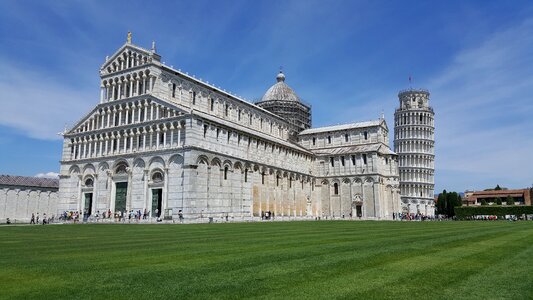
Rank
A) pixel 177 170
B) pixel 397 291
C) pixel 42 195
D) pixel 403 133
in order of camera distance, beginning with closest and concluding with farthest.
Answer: pixel 397 291 → pixel 177 170 → pixel 42 195 → pixel 403 133

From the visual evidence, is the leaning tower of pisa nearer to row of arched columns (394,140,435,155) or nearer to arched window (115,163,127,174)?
row of arched columns (394,140,435,155)

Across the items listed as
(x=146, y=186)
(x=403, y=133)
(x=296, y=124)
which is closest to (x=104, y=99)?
(x=146, y=186)

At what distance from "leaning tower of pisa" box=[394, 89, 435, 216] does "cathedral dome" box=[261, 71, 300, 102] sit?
36730 millimetres

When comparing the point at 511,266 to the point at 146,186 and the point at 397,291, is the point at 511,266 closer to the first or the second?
→ the point at 397,291

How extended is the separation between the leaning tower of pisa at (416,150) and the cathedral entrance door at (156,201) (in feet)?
246

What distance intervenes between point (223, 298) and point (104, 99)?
56.7 metres

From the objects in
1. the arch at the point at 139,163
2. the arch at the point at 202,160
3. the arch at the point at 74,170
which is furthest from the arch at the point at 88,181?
the arch at the point at 202,160

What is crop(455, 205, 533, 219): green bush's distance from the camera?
73.2m

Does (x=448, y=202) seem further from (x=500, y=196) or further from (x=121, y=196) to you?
(x=121, y=196)

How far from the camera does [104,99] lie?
58438mm

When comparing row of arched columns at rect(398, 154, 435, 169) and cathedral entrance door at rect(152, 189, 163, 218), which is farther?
row of arched columns at rect(398, 154, 435, 169)

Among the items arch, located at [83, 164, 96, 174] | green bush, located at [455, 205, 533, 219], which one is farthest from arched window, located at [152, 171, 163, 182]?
green bush, located at [455, 205, 533, 219]

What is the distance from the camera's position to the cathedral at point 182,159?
49125 mm

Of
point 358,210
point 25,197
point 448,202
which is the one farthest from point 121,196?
point 448,202
